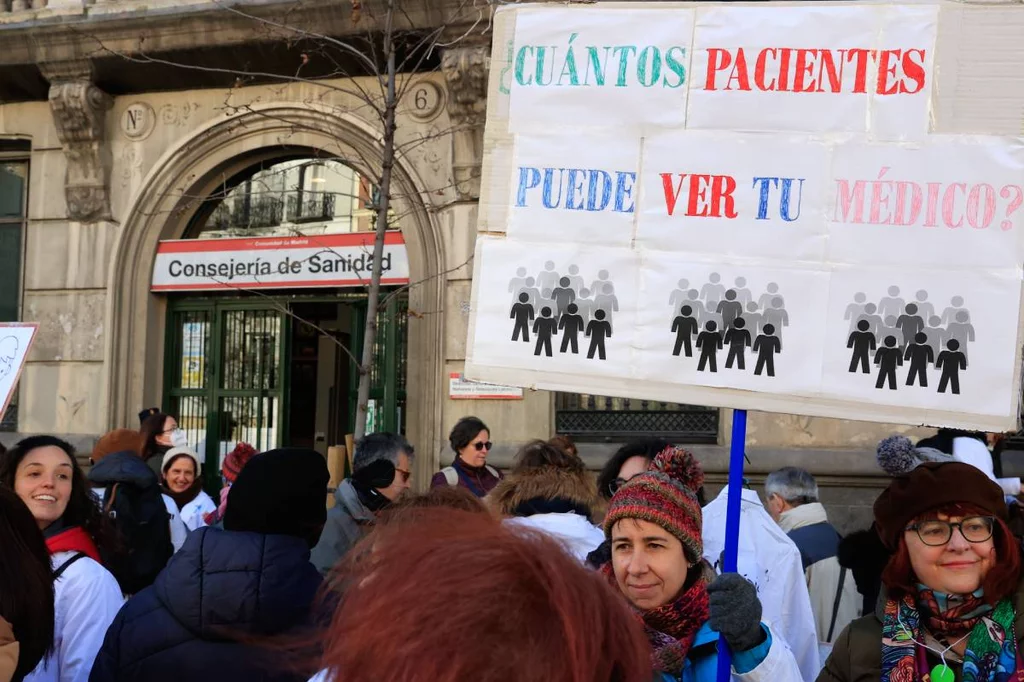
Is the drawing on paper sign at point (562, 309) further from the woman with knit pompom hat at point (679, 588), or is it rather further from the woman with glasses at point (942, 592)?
the woman with glasses at point (942, 592)

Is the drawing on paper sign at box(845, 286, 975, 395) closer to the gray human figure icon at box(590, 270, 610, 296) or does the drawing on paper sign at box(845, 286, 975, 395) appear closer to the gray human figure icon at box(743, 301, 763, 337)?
the gray human figure icon at box(743, 301, 763, 337)

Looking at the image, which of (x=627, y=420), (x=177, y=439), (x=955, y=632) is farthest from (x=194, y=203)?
(x=955, y=632)

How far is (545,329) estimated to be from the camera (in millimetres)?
2980

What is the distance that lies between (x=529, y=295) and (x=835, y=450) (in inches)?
260

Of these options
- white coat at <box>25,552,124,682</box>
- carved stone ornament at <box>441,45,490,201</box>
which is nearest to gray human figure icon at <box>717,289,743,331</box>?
white coat at <box>25,552,124,682</box>

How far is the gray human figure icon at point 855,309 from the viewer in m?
2.76

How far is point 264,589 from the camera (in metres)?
2.57

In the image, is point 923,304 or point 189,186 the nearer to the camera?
point 923,304

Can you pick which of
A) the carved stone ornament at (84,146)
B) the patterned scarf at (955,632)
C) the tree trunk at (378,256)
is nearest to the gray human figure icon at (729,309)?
the patterned scarf at (955,632)

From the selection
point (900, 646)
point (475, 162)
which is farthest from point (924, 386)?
point (475, 162)

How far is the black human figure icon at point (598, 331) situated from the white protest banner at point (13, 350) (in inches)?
143

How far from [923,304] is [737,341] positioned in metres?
0.51

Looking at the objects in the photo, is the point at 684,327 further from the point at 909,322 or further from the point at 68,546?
the point at 68,546

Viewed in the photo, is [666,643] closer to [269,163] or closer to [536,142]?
[536,142]
